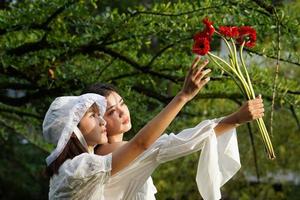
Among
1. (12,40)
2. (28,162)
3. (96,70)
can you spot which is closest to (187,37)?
(96,70)

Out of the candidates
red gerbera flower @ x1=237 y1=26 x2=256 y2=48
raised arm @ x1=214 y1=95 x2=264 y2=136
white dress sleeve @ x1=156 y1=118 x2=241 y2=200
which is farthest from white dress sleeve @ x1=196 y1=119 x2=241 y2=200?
red gerbera flower @ x1=237 y1=26 x2=256 y2=48

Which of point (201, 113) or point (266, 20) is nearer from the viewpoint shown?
point (266, 20)

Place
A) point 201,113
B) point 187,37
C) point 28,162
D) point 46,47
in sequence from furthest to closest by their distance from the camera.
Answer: point 28,162
point 201,113
point 46,47
point 187,37

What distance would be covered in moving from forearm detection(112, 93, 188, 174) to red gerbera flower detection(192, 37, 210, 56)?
0.21 m

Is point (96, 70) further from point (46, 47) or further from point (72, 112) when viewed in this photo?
point (72, 112)

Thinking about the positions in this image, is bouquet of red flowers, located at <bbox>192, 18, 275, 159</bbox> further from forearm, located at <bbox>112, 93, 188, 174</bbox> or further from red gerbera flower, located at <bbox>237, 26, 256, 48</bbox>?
forearm, located at <bbox>112, 93, 188, 174</bbox>

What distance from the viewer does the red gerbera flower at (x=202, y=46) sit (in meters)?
2.98

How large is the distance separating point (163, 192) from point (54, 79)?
620cm

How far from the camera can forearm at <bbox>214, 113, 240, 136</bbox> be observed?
127 inches

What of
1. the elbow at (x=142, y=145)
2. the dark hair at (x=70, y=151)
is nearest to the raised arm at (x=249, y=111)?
the elbow at (x=142, y=145)

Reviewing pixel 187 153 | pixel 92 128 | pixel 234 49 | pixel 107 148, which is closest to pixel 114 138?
pixel 107 148

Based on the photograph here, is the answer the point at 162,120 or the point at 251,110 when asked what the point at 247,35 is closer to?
the point at 251,110

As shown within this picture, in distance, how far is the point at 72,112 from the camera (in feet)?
10.6

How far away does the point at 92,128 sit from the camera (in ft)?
10.8
